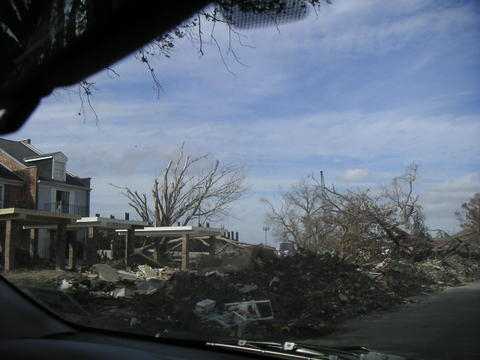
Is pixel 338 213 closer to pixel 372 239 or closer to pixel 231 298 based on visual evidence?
pixel 372 239

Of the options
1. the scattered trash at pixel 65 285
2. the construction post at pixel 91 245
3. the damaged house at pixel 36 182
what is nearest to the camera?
the damaged house at pixel 36 182

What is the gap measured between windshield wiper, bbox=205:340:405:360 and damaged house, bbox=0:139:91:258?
3034 mm

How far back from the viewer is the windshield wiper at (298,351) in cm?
226

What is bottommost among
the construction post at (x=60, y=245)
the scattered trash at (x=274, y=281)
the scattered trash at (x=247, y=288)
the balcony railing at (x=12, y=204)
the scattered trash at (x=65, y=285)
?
the scattered trash at (x=247, y=288)

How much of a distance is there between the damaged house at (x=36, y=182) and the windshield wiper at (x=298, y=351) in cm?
303

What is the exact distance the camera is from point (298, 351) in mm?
2330

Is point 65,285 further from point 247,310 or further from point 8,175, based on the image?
point 247,310

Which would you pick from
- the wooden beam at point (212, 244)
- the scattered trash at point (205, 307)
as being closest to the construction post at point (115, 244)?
the wooden beam at point (212, 244)

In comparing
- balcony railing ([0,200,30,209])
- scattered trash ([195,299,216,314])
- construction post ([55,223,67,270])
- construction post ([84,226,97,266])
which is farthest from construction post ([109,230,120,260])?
scattered trash ([195,299,216,314])

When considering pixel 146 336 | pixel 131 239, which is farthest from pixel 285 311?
pixel 131 239

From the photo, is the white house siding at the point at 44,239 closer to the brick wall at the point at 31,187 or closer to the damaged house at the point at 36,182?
the damaged house at the point at 36,182

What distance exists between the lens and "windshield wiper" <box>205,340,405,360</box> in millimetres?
2260

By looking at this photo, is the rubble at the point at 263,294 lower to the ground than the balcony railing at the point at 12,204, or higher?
lower

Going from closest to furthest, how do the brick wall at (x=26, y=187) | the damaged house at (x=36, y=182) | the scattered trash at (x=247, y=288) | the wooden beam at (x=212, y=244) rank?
1. the damaged house at (x=36, y=182)
2. the scattered trash at (x=247, y=288)
3. the brick wall at (x=26, y=187)
4. the wooden beam at (x=212, y=244)
